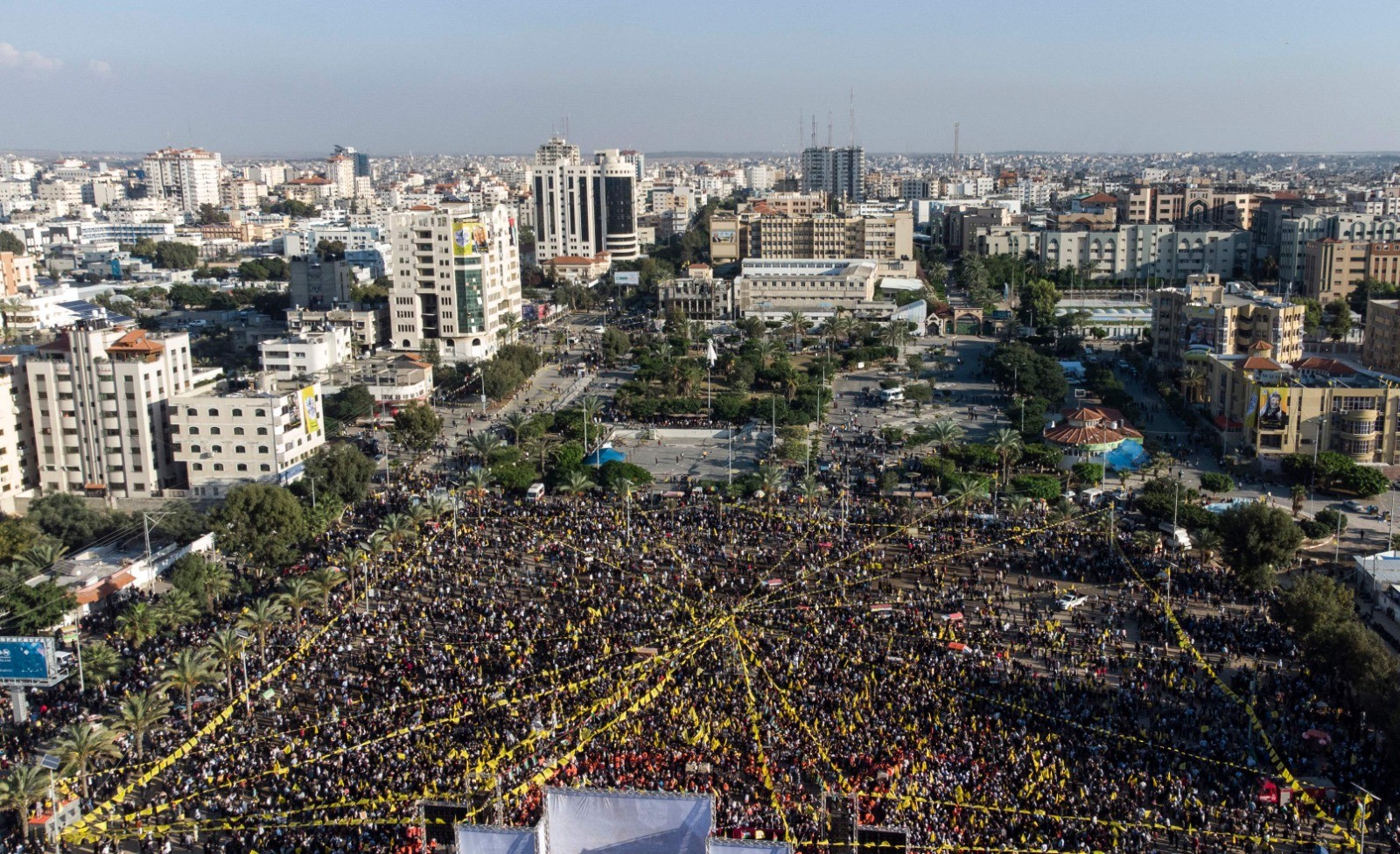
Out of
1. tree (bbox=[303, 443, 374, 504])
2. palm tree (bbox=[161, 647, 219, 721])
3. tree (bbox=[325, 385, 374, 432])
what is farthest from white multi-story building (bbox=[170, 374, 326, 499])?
palm tree (bbox=[161, 647, 219, 721])

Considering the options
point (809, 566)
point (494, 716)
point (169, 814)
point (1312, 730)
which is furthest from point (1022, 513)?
point (169, 814)

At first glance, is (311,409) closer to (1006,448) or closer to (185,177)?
(1006,448)

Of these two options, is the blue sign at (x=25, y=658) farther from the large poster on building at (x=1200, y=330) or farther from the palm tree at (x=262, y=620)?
Answer: the large poster on building at (x=1200, y=330)

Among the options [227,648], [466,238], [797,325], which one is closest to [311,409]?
[227,648]

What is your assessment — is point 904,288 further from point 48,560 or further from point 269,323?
point 48,560

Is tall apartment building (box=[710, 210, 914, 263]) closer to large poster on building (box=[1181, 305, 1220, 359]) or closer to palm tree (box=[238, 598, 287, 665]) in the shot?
large poster on building (box=[1181, 305, 1220, 359])
